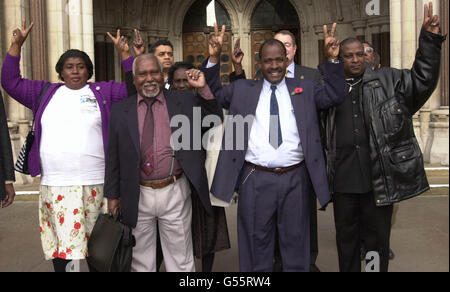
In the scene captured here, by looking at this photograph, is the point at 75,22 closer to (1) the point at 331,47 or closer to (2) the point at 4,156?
(2) the point at 4,156

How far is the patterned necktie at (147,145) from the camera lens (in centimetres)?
327

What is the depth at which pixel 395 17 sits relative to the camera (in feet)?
33.6

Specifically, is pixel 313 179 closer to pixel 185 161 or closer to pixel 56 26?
pixel 185 161

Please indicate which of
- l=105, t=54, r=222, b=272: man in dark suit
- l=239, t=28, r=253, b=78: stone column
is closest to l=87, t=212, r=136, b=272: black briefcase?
l=105, t=54, r=222, b=272: man in dark suit

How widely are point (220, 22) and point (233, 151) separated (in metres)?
12.0

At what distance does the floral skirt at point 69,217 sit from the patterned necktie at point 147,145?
0.41 m

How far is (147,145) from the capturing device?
10.8ft

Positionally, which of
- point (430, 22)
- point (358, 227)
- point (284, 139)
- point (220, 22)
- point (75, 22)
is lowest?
point (358, 227)

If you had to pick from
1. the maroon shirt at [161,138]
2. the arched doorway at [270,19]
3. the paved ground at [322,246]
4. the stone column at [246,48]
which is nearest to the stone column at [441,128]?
the paved ground at [322,246]

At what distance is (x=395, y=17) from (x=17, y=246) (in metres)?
8.04

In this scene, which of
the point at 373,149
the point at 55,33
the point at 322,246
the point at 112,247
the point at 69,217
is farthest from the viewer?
the point at 55,33

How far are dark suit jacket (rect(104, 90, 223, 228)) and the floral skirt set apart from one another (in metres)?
0.20

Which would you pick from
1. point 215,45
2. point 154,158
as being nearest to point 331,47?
point 215,45

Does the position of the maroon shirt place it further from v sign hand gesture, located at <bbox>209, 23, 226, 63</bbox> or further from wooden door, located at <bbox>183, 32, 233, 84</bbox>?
wooden door, located at <bbox>183, 32, 233, 84</bbox>
